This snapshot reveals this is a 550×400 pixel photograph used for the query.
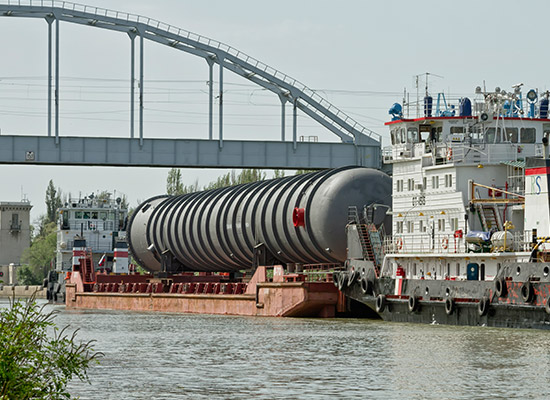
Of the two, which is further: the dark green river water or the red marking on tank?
the red marking on tank

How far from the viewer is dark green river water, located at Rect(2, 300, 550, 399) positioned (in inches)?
811

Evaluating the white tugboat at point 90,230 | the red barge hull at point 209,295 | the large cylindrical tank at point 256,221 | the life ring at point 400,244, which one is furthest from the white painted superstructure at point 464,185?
the white tugboat at point 90,230

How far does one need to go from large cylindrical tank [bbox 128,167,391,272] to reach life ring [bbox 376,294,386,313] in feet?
16.6

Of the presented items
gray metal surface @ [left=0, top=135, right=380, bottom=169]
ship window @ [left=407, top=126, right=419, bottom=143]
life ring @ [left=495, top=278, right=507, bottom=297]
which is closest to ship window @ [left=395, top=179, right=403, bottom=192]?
ship window @ [left=407, top=126, right=419, bottom=143]

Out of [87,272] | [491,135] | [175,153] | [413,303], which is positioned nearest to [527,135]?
[491,135]

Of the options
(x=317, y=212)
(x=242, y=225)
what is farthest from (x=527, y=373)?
(x=242, y=225)

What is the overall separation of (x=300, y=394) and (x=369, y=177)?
977 inches

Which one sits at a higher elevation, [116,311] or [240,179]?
[240,179]

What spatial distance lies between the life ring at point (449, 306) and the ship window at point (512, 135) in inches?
273

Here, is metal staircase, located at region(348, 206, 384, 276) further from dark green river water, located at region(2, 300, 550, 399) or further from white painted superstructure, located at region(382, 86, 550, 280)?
dark green river water, located at region(2, 300, 550, 399)

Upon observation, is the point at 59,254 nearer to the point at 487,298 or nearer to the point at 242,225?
the point at 242,225

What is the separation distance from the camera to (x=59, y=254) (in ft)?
246

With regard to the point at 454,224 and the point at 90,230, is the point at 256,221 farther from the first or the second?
the point at 90,230

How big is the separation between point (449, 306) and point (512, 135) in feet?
24.3
